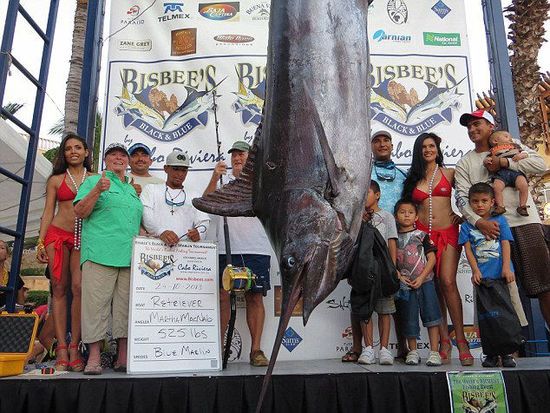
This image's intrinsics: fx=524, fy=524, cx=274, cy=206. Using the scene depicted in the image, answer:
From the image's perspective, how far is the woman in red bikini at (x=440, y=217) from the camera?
11.9 ft

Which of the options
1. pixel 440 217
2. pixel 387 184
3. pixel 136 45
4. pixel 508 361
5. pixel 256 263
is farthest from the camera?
pixel 136 45

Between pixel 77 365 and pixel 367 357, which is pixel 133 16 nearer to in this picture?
pixel 77 365

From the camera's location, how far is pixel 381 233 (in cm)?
378

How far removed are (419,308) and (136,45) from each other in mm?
3401

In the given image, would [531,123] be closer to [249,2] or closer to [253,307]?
[249,2]

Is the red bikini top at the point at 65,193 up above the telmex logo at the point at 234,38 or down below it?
below

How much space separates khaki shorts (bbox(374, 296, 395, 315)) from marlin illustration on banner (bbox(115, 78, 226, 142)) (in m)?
2.21

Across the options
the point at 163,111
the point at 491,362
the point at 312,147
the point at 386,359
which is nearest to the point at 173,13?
the point at 163,111

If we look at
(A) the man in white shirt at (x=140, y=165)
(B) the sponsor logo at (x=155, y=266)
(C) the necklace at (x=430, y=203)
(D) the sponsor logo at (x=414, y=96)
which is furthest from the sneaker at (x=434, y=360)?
(A) the man in white shirt at (x=140, y=165)

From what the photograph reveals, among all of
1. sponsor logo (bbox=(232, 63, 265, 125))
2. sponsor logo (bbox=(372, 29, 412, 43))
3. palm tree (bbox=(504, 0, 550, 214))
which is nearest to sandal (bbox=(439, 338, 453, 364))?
sponsor logo (bbox=(232, 63, 265, 125))

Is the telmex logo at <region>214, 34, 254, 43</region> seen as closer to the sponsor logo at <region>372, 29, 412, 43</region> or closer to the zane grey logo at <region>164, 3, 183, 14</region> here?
the zane grey logo at <region>164, 3, 183, 14</region>

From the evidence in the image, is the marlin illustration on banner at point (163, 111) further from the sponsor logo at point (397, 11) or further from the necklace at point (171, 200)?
the sponsor logo at point (397, 11)

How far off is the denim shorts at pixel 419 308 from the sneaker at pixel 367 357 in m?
0.30

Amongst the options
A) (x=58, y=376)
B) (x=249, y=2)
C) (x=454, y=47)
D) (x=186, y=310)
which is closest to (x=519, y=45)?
(x=454, y=47)
